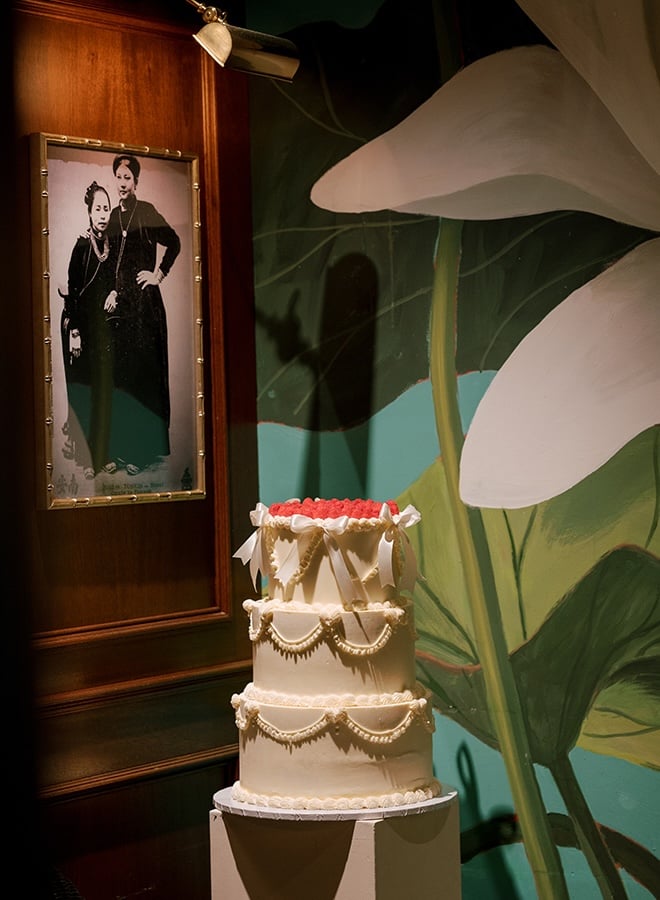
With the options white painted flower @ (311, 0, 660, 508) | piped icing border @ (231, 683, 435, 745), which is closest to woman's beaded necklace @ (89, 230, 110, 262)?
white painted flower @ (311, 0, 660, 508)

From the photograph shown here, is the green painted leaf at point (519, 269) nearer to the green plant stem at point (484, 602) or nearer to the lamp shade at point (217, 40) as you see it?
the green plant stem at point (484, 602)

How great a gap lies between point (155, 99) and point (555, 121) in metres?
1.11

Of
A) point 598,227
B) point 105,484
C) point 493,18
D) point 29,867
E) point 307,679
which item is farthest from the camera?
point 105,484

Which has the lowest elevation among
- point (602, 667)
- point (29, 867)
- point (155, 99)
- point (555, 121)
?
point (602, 667)

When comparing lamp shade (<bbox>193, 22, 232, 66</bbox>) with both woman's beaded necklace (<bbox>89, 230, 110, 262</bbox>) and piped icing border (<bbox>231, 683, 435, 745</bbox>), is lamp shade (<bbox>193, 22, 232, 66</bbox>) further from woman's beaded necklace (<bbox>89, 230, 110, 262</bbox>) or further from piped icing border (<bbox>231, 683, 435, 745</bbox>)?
piped icing border (<bbox>231, 683, 435, 745</bbox>)

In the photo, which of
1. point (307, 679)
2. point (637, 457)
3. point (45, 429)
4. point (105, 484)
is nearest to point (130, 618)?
point (105, 484)

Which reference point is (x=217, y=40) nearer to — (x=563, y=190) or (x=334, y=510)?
(x=563, y=190)

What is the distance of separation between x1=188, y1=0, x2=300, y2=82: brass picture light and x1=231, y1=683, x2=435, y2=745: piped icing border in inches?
56.0

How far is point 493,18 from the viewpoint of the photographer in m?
2.55

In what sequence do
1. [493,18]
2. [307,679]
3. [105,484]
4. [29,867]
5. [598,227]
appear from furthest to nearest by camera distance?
1. [105,484]
2. [493,18]
3. [598,227]
4. [307,679]
5. [29,867]

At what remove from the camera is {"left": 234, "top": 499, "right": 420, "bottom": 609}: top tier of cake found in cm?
222

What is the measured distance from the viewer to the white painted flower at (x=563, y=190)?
2.27 m

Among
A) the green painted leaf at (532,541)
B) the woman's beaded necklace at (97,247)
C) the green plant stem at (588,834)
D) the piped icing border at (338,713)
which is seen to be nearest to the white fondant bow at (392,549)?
the piped icing border at (338,713)

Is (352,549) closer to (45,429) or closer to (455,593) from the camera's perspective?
(455,593)
